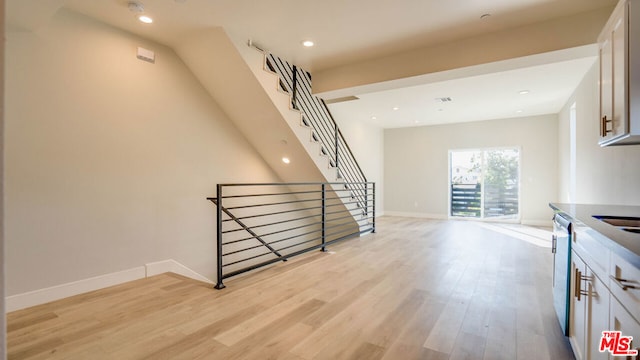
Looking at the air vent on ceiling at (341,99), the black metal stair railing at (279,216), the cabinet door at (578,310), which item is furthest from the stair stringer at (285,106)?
the cabinet door at (578,310)

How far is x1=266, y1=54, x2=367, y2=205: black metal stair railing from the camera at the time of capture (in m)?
4.20

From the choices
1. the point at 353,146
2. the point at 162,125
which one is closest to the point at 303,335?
the point at 162,125

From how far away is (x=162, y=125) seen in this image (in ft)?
11.6

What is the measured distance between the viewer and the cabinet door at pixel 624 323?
0.90 meters

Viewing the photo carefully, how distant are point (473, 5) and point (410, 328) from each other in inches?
112

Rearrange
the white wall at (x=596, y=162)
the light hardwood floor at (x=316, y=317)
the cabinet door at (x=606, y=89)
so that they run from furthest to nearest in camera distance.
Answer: the white wall at (x=596, y=162) < the cabinet door at (x=606, y=89) < the light hardwood floor at (x=316, y=317)

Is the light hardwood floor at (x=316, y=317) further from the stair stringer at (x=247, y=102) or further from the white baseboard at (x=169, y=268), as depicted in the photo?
the stair stringer at (x=247, y=102)

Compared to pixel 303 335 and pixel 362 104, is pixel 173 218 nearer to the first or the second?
pixel 303 335

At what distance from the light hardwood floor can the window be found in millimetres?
4353

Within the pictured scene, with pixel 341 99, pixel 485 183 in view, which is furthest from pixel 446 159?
pixel 341 99

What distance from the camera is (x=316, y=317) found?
7.64ft

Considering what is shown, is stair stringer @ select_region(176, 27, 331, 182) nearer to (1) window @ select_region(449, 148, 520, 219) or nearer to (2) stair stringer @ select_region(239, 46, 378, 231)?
(2) stair stringer @ select_region(239, 46, 378, 231)

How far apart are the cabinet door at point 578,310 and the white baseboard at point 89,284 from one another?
12.3ft

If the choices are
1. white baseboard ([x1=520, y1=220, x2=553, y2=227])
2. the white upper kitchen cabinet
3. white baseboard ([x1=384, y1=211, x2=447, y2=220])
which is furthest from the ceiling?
white baseboard ([x1=384, y1=211, x2=447, y2=220])
